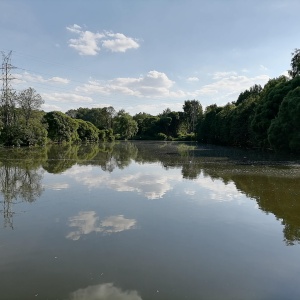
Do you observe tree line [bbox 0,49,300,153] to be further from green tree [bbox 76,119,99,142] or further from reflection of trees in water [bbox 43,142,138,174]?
reflection of trees in water [bbox 43,142,138,174]

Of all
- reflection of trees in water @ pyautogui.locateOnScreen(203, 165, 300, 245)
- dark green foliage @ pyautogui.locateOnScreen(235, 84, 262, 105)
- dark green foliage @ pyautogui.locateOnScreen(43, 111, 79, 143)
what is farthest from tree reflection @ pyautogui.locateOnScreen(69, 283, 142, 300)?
dark green foliage @ pyautogui.locateOnScreen(235, 84, 262, 105)

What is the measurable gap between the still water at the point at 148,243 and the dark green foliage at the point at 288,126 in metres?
23.8

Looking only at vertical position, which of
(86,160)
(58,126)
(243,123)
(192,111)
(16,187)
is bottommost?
(86,160)

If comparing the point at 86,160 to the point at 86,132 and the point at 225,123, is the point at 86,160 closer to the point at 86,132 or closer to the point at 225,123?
the point at 225,123

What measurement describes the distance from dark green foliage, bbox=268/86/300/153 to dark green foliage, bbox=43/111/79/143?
49990mm

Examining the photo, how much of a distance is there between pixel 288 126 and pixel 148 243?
36.3 meters

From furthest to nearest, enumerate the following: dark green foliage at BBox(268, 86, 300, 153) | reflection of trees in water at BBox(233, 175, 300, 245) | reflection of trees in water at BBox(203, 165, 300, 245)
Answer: dark green foliage at BBox(268, 86, 300, 153)
reflection of trees in water at BBox(203, 165, 300, 245)
reflection of trees in water at BBox(233, 175, 300, 245)

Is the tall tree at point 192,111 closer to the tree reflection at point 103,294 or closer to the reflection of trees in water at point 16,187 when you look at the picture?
the reflection of trees in water at point 16,187

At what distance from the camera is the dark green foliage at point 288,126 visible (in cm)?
3950

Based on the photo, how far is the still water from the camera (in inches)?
268

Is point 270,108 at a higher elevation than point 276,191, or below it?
higher

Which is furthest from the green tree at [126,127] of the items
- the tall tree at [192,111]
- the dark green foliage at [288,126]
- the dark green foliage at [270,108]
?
the dark green foliage at [288,126]

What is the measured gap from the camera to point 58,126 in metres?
78.2

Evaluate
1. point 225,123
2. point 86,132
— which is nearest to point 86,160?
point 225,123
